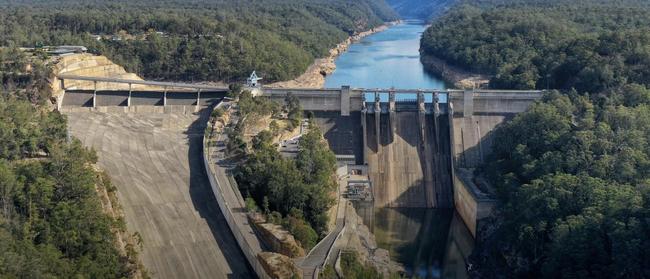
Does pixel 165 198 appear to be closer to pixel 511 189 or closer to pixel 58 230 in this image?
pixel 58 230

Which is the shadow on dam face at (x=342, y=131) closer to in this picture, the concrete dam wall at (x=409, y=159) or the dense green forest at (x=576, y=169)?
the concrete dam wall at (x=409, y=159)

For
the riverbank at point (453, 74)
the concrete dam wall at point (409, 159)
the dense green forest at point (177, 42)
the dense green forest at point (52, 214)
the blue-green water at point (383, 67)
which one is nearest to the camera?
the dense green forest at point (52, 214)

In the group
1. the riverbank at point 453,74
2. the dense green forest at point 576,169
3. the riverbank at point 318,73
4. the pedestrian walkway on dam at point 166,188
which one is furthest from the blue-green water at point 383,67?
the pedestrian walkway on dam at point 166,188

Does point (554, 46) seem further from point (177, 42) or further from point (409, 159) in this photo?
point (177, 42)

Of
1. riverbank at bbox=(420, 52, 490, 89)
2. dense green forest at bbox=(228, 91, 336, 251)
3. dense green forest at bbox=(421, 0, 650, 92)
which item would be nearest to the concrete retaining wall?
dense green forest at bbox=(228, 91, 336, 251)

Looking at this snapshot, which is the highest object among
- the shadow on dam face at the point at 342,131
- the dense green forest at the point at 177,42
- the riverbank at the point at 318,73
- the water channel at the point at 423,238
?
the dense green forest at the point at 177,42

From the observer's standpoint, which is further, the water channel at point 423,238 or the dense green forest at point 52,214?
the water channel at point 423,238

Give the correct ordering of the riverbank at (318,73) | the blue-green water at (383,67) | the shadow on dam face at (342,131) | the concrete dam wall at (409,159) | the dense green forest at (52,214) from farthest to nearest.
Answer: the blue-green water at (383,67) → the riverbank at (318,73) → the shadow on dam face at (342,131) → the concrete dam wall at (409,159) → the dense green forest at (52,214)
